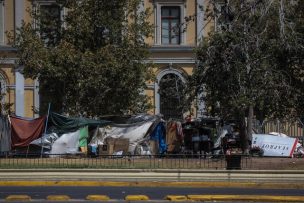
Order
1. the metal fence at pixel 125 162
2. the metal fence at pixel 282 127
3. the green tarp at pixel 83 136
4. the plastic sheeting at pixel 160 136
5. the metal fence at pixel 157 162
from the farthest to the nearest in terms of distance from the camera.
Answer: the metal fence at pixel 282 127 → the plastic sheeting at pixel 160 136 → the green tarp at pixel 83 136 → the metal fence at pixel 125 162 → the metal fence at pixel 157 162

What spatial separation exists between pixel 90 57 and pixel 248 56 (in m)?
8.00

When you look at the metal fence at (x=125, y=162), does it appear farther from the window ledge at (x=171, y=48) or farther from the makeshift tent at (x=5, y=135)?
the window ledge at (x=171, y=48)

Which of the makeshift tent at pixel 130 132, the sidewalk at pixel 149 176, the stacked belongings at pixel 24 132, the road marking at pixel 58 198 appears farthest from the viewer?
the makeshift tent at pixel 130 132

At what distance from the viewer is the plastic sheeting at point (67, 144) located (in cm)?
2542

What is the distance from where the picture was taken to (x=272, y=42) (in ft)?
79.5

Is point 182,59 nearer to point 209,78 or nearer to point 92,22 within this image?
point 92,22

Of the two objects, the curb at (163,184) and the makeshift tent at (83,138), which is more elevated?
the makeshift tent at (83,138)

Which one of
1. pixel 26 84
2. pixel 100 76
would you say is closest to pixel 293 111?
pixel 100 76

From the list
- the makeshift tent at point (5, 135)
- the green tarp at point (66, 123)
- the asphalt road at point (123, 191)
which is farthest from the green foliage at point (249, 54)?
the makeshift tent at point (5, 135)

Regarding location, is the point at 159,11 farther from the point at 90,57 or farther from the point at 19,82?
the point at 90,57

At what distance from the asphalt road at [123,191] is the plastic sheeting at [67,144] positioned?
906 cm

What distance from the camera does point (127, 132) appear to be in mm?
26797

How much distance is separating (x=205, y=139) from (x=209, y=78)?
4.22 meters

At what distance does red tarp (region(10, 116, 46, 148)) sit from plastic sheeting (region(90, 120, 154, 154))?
7.82ft
